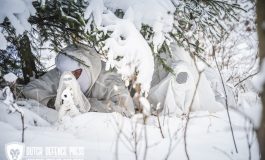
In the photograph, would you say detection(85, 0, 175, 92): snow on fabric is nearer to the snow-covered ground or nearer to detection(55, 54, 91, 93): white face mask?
the snow-covered ground

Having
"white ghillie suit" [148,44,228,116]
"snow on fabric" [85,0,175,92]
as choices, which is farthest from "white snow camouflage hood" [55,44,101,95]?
"snow on fabric" [85,0,175,92]

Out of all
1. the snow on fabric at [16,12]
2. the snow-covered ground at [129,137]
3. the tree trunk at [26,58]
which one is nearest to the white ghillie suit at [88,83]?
the tree trunk at [26,58]

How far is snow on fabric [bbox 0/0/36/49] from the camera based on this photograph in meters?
2.81

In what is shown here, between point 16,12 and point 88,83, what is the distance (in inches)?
58.7

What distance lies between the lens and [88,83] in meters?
4.18

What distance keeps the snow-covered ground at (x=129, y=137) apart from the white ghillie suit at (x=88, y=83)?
2.58 ft

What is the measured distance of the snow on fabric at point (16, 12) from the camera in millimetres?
2807

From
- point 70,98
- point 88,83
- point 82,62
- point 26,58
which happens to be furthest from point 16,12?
point 88,83

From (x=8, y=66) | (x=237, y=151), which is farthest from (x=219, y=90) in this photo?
(x=8, y=66)

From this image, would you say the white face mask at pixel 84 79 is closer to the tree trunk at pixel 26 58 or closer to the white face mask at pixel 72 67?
the white face mask at pixel 72 67

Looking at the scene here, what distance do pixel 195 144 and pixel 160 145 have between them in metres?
0.24

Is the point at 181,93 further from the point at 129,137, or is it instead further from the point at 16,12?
the point at 16,12

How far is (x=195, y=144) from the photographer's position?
251cm

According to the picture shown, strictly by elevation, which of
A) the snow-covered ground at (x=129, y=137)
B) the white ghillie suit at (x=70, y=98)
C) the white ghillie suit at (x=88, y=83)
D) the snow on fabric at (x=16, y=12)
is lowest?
the snow-covered ground at (x=129, y=137)
